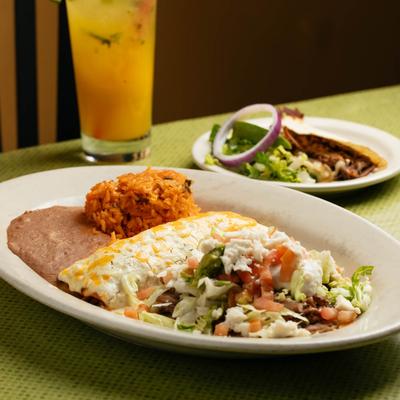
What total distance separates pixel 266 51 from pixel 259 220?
3050 mm

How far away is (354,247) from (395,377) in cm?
37

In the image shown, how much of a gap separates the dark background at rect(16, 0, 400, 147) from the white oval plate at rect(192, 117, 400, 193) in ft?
6.40

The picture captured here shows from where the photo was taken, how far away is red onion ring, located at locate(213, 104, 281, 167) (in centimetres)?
231

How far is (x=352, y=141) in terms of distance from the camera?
2537 millimetres

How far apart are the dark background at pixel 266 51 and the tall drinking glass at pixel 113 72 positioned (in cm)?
203

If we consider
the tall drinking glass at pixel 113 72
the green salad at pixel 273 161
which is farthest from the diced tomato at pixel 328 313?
the tall drinking glass at pixel 113 72

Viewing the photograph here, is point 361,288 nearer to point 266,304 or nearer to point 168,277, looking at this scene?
point 266,304

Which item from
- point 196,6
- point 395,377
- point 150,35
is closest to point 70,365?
point 395,377

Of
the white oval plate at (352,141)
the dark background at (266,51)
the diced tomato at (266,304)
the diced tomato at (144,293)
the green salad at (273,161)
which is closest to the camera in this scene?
the diced tomato at (266,304)

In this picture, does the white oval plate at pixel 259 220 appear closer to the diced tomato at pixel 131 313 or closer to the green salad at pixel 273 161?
the diced tomato at pixel 131 313

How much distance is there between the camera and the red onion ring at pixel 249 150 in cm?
231

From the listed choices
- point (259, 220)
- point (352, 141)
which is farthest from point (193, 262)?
point (352, 141)

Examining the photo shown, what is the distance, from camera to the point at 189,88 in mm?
4672

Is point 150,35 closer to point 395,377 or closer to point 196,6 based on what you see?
point 395,377
